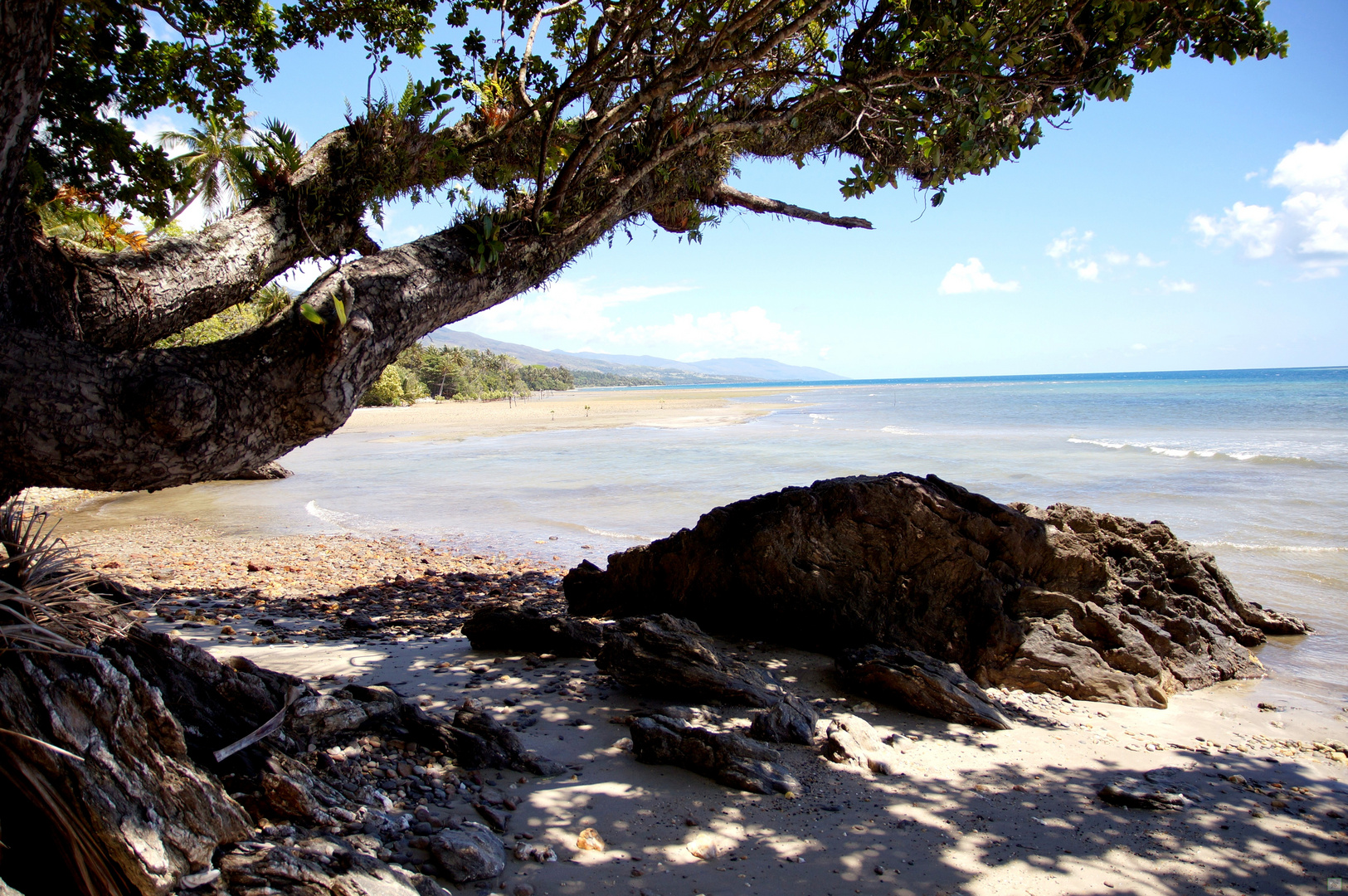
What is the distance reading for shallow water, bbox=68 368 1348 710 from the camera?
9.20 meters

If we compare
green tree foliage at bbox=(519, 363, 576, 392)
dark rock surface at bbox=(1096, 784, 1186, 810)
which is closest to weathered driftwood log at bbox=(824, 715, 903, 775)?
dark rock surface at bbox=(1096, 784, 1186, 810)

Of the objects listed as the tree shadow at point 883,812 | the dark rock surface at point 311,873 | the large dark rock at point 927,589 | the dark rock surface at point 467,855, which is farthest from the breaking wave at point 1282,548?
the dark rock surface at point 311,873

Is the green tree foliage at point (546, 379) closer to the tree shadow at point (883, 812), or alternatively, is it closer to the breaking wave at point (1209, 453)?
the breaking wave at point (1209, 453)

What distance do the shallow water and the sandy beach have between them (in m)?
2.02

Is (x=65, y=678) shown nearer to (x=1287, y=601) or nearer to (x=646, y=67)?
(x=646, y=67)

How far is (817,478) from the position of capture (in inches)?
654

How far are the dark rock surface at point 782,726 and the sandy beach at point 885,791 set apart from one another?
0.08m

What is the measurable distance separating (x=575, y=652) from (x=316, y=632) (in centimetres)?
216

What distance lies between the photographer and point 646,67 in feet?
16.3

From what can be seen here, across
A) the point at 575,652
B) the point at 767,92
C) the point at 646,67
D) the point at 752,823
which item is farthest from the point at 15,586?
the point at 767,92

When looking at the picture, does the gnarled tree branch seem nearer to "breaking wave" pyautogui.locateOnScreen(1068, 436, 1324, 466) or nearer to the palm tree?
the palm tree

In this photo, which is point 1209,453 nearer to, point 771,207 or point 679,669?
point 771,207

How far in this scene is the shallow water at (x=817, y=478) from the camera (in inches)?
362

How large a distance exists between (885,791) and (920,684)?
117cm
